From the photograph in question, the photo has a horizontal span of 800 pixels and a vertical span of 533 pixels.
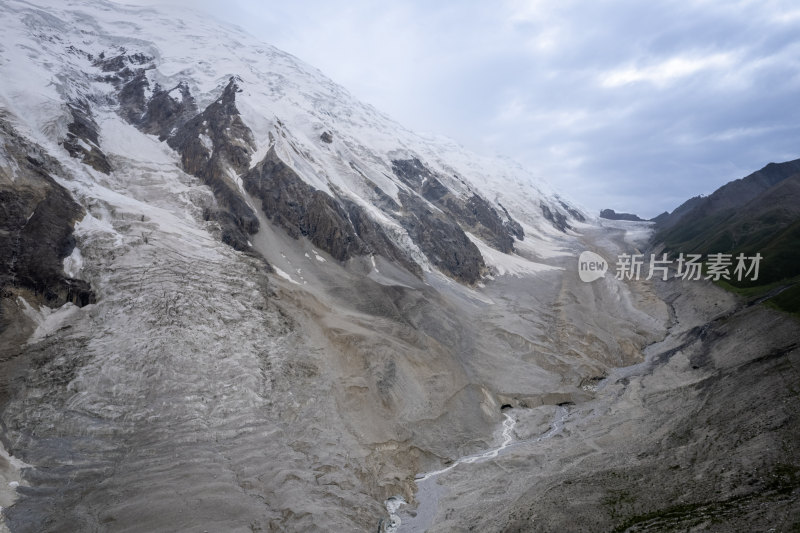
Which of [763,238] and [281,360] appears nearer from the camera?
[281,360]

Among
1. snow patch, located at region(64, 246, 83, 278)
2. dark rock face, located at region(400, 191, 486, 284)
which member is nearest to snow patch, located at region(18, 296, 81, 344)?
snow patch, located at region(64, 246, 83, 278)

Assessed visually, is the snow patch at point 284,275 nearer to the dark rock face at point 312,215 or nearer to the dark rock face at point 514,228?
the dark rock face at point 312,215

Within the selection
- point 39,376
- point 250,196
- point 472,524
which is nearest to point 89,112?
point 250,196

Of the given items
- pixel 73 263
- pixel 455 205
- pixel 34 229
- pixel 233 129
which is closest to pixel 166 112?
pixel 233 129

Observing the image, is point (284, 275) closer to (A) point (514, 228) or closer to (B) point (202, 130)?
(B) point (202, 130)

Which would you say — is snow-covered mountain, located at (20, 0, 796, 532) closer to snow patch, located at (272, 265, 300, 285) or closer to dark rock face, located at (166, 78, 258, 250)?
dark rock face, located at (166, 78, 258, 250)
